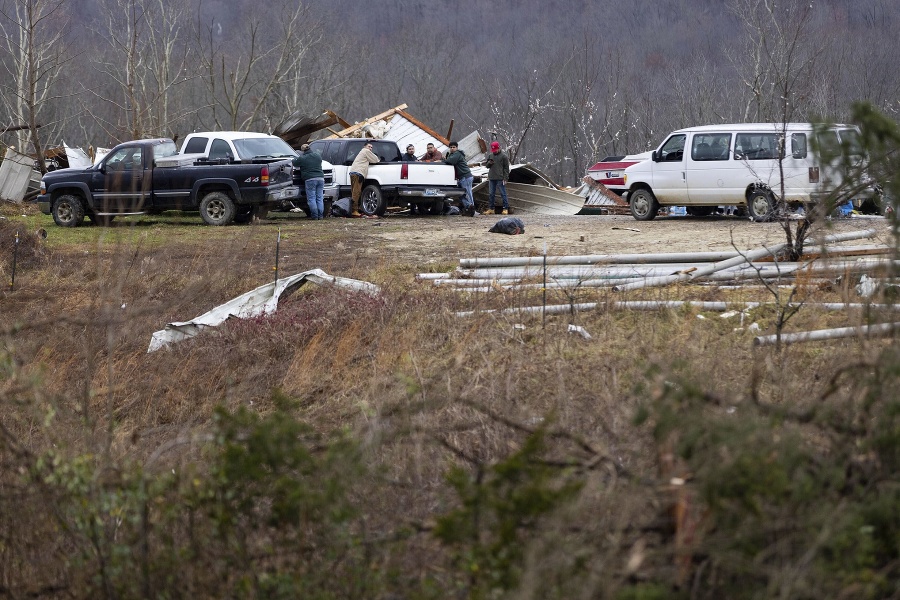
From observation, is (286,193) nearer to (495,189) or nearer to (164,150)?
(164,150)

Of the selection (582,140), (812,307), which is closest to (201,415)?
(812,307)

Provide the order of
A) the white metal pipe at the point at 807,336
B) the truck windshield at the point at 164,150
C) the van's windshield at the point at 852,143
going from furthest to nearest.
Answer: the truck windshield at the point at 164,150 → the white metal pipe at the point at 807,336 → the van's windshield at the point at 852,143

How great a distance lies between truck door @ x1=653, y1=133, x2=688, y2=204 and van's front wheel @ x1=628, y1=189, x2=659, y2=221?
0.30m

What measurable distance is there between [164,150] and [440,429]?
16.8 meters

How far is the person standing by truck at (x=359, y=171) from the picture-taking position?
21172 millimetres

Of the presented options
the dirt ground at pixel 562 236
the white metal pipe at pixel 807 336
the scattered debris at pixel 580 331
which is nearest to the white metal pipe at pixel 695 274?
the scattered debris at pixel 580 331

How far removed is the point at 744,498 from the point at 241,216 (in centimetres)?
1738

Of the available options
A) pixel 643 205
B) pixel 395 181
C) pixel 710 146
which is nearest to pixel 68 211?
pixel 395 181

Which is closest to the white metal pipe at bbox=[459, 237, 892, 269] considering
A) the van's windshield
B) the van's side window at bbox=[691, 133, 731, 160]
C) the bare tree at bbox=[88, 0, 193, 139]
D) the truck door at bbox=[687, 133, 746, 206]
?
the van's windshield

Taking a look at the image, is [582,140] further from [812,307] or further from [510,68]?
[812,307]

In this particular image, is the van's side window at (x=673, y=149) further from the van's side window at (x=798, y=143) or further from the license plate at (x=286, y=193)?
the license plate at (x=286, y=193)

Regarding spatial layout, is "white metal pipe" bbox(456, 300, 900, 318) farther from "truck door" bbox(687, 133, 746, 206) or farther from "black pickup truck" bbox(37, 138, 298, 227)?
"black pickup truck" bbox(37, 138, 298, 227)

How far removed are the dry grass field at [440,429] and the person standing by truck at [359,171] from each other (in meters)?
8.29

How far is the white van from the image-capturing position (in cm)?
1705
